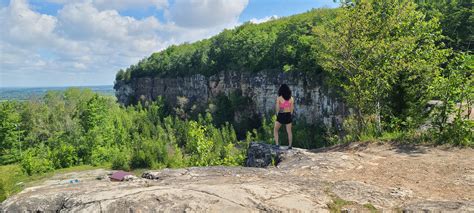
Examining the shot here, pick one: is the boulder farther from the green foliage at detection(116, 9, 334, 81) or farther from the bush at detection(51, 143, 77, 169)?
the bush at detection(51, 143, 77, 169)

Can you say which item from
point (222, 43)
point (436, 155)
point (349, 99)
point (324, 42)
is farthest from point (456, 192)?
point (222, 43)

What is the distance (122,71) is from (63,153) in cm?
5934

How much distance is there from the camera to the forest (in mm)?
9805

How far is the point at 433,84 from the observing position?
947 cm

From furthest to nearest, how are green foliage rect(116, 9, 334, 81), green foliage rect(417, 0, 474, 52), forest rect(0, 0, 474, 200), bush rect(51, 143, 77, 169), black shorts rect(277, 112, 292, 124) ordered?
bush rect(51, 143, 77, 169) < green foliage rect(116, 9, 334, 81) < green foliage rect(417, 0, 474, 52) < forest rect(0, 0, 474, 200) < black shorts rect(277, 112, 292, 124)

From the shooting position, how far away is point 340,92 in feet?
39.9

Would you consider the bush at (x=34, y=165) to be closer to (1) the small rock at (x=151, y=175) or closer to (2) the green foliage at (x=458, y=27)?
(1) the small rock at (x=151, y=175)

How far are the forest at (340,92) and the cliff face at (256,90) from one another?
1732mm

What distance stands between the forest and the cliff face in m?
1.73

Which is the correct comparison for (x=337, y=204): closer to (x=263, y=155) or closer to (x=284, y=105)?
(x=284, y=105)

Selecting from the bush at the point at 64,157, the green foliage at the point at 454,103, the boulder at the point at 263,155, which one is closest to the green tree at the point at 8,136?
the bush at the point at 64,157

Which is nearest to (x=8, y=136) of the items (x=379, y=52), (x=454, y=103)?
(x=379, y=52)

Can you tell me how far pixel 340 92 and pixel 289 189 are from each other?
750 cm

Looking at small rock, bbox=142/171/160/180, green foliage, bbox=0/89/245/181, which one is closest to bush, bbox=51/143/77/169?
green foliage, bbox=0/89/245/181
